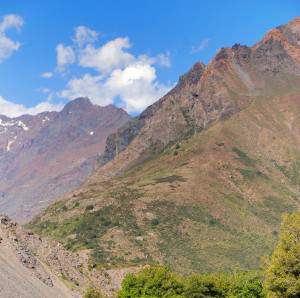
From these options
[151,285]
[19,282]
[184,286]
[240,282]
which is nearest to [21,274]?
[19,282]

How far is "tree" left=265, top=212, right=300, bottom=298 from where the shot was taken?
51469 millimetres

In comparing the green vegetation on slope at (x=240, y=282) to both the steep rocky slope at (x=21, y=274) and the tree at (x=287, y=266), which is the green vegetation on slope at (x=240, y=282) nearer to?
the tree at (x=287, y=266)

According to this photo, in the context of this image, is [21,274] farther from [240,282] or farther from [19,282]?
[240,282]

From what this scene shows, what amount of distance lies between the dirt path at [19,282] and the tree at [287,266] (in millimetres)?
20965

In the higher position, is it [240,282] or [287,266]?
[287,266]

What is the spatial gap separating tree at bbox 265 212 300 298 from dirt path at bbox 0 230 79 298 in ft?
68.8

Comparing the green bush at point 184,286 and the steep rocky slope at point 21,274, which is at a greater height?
the steep rocky slope at point 21,274

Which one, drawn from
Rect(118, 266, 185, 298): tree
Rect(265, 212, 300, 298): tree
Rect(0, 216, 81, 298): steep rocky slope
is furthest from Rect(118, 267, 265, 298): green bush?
Rect(265, 212, 300, 298): tree

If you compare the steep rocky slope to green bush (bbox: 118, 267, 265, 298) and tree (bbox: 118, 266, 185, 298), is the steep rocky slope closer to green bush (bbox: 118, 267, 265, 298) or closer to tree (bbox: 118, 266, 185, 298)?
tree (bbox: 118, 266, 185, 298)

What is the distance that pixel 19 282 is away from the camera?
54.5 meters

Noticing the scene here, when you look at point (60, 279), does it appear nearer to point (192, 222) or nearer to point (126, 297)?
point (126, 297)

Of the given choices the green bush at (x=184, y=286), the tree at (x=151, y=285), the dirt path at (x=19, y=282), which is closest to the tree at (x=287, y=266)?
the dirt path at (x=19, y=282)

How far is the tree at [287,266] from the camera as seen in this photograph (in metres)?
51.5

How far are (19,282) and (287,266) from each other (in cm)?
2376
